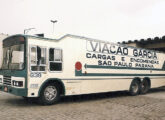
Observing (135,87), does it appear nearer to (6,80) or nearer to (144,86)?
(144,86)

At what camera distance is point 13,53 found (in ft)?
30.5

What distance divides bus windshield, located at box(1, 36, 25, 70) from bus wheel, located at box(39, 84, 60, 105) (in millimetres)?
1347

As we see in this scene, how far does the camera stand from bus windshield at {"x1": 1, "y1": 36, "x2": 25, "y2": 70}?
8.67 m

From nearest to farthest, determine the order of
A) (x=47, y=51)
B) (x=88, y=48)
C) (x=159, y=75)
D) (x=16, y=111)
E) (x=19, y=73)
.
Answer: (x=16, y=111)
(x=19, y=73)
(x=47, y=51)
(x=88, y=48)
(x=159, y=75)

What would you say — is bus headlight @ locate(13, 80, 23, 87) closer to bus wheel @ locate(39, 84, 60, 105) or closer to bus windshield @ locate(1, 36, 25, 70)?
bus windshield @ locate(1, 36, 25, 70)

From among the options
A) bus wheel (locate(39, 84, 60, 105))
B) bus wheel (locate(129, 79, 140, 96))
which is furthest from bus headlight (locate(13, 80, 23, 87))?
bus wheel (locate(129, 79, 140, 96))

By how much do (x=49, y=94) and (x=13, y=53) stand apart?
7.50 ft

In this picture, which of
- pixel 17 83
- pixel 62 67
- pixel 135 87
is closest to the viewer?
pixel 17 83

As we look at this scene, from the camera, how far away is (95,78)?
11.0 metres

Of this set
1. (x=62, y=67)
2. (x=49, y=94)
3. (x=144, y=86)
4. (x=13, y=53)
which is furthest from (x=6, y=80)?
(x=144, y=86)

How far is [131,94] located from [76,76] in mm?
4769

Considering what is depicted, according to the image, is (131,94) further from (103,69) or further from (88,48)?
(88,48)

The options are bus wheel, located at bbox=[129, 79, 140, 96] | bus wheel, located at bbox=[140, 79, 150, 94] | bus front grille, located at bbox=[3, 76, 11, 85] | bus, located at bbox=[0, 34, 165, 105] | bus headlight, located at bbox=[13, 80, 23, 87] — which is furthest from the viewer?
bus wheel, located at bbox=[140, 79, 150, 94]

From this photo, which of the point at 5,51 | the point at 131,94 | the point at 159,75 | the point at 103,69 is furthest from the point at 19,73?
the point at 159,75
